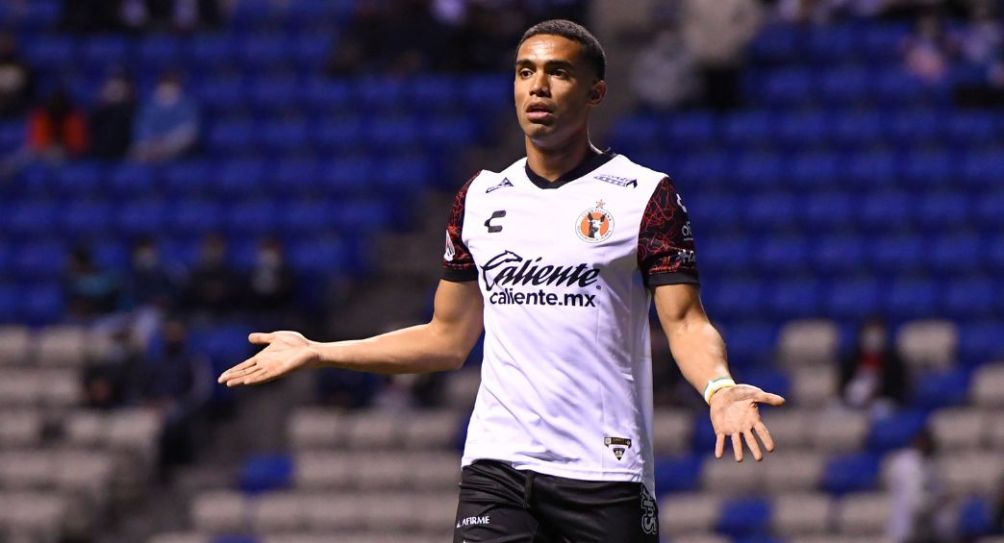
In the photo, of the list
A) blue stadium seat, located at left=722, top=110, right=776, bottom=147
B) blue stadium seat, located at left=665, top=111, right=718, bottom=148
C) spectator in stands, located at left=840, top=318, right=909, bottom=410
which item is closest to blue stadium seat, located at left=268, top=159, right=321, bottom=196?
blue stadium seat, located at left=665, top=111, right=718, bottom=148

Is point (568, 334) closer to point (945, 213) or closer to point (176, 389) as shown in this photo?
point (176, 389)

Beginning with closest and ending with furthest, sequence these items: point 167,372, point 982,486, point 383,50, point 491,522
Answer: point 491,522 < point 982,486 < point 167,372 < point 383,50

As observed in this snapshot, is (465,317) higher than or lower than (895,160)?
lower

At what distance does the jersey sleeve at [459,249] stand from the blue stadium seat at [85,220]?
44.4 feet

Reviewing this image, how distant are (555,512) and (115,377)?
12122 millimetres

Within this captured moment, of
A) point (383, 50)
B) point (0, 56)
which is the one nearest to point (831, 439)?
point (383, 50)

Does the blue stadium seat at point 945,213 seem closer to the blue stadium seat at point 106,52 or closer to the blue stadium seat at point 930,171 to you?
the blue stadium seat at point 930,171

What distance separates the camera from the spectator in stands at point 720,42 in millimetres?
18609

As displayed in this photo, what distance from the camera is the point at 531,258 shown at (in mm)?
5648

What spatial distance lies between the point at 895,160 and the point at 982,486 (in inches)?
154

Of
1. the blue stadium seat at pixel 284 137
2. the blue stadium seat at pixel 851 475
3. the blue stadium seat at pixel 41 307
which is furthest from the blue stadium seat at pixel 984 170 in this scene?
the blue stadium seat at pixel 41 307

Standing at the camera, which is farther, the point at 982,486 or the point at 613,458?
the point at 982,486

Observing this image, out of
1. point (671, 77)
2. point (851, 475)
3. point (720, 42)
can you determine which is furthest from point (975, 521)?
point (671, 77)

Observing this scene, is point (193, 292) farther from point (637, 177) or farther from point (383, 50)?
point (637, 177)
